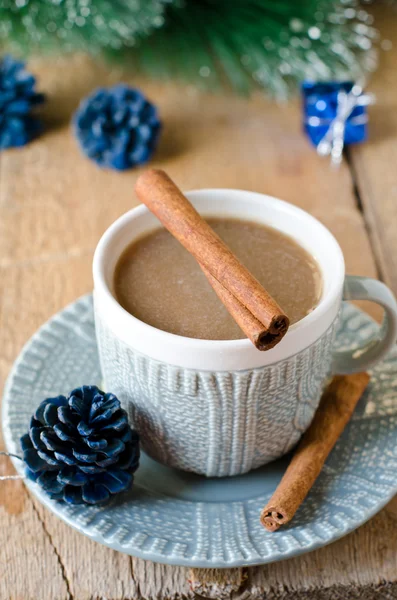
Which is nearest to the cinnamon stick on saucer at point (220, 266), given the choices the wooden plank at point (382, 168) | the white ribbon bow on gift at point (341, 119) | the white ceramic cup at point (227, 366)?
the white ceramic cup at point (227, 366)

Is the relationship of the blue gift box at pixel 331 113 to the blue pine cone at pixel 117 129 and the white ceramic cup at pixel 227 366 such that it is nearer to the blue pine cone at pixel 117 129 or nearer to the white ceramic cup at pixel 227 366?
the blue pine cone at pixel 117 129

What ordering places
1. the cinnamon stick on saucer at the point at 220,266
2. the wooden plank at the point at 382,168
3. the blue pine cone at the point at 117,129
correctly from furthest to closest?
the blue pine cone at the point at 117,129, the wooden plank at the point at 382,168, the cinnamon stick on saucer at the point at 220,266

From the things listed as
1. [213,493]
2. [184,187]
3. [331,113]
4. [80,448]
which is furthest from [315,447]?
[331,113]

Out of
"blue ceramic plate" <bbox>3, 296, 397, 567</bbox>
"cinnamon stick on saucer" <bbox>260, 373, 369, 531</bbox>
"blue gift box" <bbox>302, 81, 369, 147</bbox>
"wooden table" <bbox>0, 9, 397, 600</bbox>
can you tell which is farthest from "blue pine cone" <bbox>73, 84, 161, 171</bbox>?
"cinnamon stick on saucer" <bbox>260, 373, 369, 531</bbox>

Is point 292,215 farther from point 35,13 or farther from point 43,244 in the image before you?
point 35,13

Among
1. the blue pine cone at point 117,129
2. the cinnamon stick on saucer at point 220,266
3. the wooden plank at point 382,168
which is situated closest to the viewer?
the cinnamon stick on saucer at point 220,266

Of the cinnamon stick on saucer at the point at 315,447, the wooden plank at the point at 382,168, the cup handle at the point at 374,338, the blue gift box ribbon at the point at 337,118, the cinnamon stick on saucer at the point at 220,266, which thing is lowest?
the wooden plank at the point at 382,168

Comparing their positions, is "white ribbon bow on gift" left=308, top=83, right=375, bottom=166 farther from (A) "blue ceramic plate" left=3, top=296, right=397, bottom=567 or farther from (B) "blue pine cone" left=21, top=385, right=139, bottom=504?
(B) "blue pine cone" left=21, top=385, right=139, bottom=504
